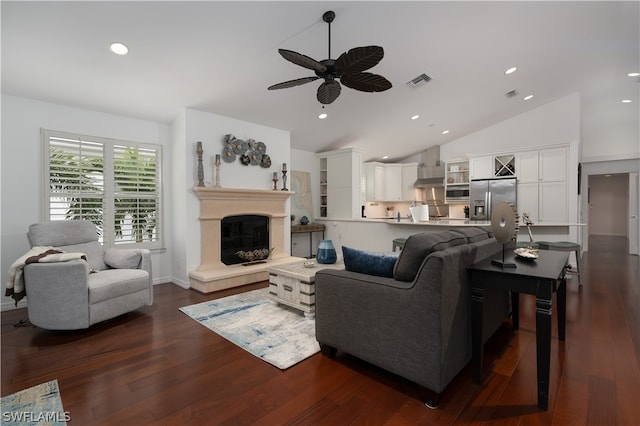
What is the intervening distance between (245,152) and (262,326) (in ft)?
10.0

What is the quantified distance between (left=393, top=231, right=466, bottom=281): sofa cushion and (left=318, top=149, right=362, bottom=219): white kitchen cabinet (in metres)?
4.88

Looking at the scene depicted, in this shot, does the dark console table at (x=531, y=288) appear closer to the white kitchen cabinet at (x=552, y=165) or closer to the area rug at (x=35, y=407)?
the area rug at (x=35, y=407)

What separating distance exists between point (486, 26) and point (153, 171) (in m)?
5.02

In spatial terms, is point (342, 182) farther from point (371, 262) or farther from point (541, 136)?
point (371, 262)

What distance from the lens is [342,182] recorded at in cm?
698

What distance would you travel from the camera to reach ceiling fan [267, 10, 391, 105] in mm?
2250

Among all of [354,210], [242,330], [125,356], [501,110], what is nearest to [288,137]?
[354,210]

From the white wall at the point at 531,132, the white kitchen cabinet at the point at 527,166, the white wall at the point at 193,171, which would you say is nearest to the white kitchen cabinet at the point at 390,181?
the white wall at the point at 531,132

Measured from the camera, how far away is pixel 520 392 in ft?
6.30

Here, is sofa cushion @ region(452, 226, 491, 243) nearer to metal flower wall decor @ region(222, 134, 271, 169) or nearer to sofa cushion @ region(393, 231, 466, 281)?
sofa cushion @ region(393, 231, 466, 281)

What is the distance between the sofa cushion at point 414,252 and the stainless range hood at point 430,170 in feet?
20.9

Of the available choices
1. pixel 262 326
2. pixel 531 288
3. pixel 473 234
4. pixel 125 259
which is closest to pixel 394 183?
pixel 473 234

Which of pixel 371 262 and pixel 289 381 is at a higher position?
pixel 371 262

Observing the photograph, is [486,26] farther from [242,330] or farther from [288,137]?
[242,330]
